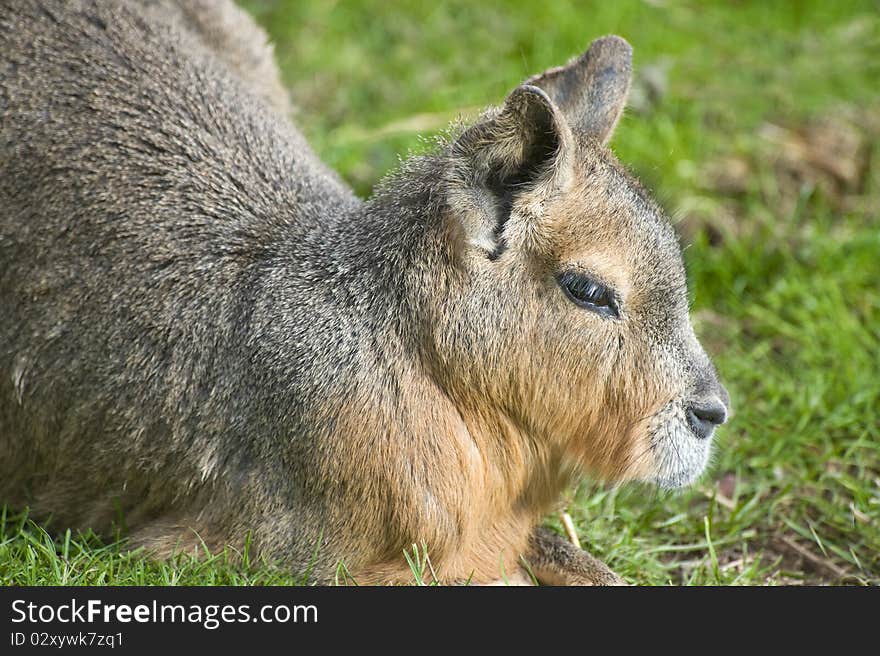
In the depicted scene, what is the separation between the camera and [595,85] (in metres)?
4.26

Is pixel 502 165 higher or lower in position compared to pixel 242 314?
higher

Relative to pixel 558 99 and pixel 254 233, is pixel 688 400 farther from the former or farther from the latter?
pixel 254 233

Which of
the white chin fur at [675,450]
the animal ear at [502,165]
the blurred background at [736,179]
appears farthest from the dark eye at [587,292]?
the blurred background at [736,179]

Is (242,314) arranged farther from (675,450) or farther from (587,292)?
(675,450)

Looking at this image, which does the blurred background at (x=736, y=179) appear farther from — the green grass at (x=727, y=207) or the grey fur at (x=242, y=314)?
the grey fur at (x=242, y=314)

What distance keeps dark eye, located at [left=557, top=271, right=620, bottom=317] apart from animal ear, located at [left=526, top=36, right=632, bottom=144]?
69 cm

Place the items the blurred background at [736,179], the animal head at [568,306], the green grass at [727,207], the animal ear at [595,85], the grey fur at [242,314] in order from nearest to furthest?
the animal head at [568,306] < the grey fur at [242,314] < the animal ear at [595,85] < the green grass at [727,207] < the blurred background at [736,179]

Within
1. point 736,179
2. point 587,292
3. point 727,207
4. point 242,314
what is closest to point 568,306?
point 587,292

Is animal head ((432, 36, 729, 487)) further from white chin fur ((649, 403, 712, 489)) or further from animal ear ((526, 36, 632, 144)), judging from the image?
animal ear ((526, 36, 632, 144))

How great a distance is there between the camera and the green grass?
183 inches

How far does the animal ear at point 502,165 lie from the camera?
3.52 meters

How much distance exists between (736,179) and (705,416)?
10.2ft

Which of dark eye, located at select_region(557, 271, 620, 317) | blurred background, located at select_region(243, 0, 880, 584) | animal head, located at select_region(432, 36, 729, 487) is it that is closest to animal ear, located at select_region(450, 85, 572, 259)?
animal head, located at select_region(432, 36, 729, 487)

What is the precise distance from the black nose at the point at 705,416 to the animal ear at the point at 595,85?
A: 969 millimetres
